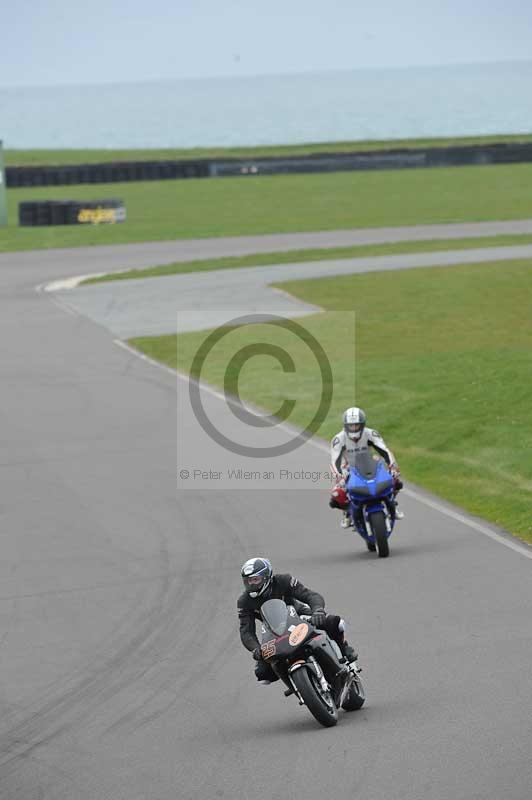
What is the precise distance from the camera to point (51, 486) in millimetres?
21359

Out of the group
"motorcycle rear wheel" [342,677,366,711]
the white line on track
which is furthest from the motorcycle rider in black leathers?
the white line on track

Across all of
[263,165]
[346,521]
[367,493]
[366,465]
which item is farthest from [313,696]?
[263,165]

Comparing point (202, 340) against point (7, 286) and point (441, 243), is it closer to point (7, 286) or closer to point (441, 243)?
point (7, 286)

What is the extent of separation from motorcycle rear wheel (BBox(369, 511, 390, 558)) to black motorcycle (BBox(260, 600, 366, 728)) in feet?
16.8

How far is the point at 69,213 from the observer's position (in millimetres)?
67750

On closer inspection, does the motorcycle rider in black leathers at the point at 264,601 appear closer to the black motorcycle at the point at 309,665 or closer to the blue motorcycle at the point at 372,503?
the black motorcycle at the point at 309,665

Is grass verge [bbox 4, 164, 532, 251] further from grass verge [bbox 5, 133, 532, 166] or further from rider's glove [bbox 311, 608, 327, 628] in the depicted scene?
rider's glove [bbox 311, 608, 327, 628]

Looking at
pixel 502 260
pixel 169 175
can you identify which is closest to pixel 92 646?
pixel 502 260

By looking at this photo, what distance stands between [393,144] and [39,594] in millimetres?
96134

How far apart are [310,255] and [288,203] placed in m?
22.6

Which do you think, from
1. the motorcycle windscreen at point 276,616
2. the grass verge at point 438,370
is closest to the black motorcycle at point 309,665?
the motorcycle windscreen at point 276,616

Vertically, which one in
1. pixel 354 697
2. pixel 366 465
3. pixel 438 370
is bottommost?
pixel 438 370

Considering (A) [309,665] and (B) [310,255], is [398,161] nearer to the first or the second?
(B) [310,255]

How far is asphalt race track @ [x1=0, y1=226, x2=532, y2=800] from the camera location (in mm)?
10625
